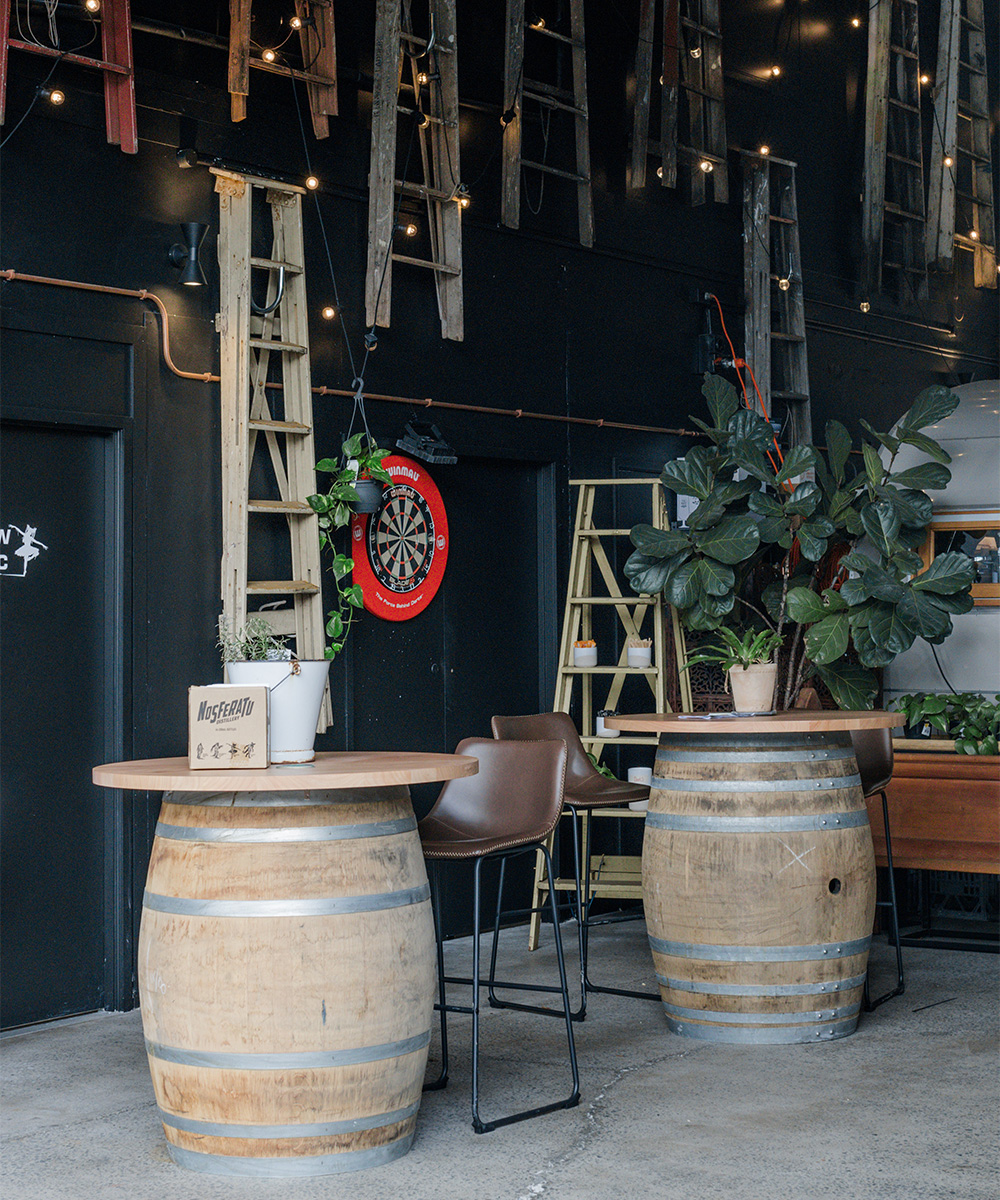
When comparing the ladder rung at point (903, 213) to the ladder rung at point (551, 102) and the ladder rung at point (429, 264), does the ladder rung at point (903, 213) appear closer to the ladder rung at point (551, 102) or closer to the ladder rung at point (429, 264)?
the ladder rung at point (551, 102)

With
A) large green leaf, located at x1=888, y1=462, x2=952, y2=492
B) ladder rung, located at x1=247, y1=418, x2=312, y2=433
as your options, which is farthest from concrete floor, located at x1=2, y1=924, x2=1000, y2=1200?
ladder rung, located at x1=247, y1=418, x2=312, y2=433

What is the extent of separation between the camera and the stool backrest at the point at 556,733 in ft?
16.9

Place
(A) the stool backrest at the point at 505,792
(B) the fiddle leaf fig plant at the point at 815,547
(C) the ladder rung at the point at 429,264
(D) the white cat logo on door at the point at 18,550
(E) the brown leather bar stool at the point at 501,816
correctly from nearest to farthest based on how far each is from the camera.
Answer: (E) the brown leather bar stool at the point at 501,816 → (A) the stool backrest at the point at 505,792 → (D) the white cat logo on door at the point at 18,550 → (B) the fiddle leaf fig plant at the point at 815,547 → (C) the ladder rung at the point at 429,264

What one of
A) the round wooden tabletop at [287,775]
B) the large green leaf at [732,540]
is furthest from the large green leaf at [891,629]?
the round wooden tabletop at [287,775]

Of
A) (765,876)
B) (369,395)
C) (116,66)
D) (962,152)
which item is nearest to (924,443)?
(369,395)

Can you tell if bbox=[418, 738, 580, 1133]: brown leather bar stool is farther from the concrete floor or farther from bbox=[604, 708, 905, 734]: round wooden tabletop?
bbox=[604, 708, 905, 734]: round wooden tabletop

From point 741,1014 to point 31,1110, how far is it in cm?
197

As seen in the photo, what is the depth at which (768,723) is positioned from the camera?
411 cm

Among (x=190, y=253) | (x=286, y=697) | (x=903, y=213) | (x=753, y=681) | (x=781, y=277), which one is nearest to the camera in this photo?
(x=286, y=697)

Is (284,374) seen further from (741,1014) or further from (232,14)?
(741,1014)

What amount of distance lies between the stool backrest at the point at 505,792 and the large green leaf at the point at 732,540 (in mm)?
1757

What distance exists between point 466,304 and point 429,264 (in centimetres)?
38

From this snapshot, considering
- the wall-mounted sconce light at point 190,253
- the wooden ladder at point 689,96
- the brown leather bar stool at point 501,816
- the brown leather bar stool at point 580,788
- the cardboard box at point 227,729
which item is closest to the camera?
the cardboard box at point 227,729

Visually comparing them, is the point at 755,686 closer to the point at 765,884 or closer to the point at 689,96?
the point at 765,884
